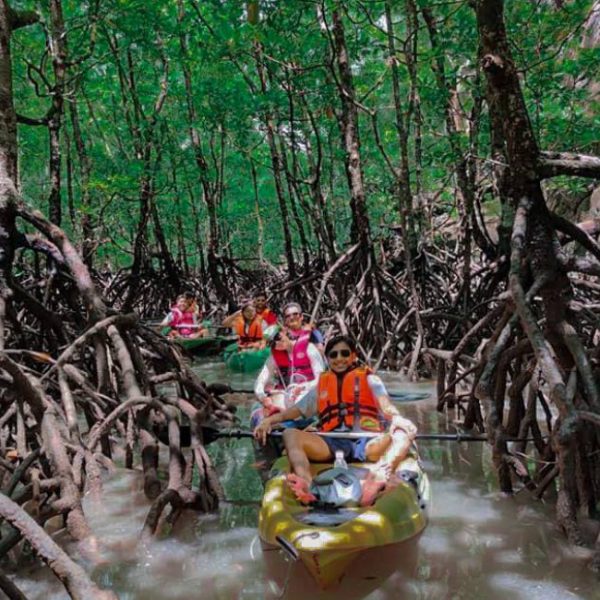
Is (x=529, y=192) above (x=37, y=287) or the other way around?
above

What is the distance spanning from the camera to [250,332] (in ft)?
32.2

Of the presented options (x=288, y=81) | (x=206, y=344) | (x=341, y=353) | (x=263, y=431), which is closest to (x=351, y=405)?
(x=341, y=353)

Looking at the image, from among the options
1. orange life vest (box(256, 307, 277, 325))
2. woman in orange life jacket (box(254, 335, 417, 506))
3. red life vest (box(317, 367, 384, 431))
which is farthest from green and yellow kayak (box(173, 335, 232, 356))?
red life vest (box(317, 367, 384, 431))

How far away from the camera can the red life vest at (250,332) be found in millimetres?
9812

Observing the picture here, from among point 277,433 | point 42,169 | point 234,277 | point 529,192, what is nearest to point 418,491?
point 277,433

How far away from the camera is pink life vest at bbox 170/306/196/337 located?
36.7ft

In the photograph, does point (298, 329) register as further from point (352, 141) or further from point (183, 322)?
point (183, 322)

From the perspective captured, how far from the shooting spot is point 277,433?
4551 millimetres

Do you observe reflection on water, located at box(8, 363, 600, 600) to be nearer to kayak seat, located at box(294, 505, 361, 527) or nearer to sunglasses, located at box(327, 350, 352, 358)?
kayak seat, located at box(294, 505, 361, 527)

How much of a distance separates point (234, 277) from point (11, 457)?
11.4m

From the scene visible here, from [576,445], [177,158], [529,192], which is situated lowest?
[576,445]

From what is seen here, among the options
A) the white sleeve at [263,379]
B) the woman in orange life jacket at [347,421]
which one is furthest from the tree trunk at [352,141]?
the woman in orange life jacket at [347,421]

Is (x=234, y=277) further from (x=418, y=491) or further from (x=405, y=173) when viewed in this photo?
(x=418, y=491)

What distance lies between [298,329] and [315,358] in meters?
0.66
